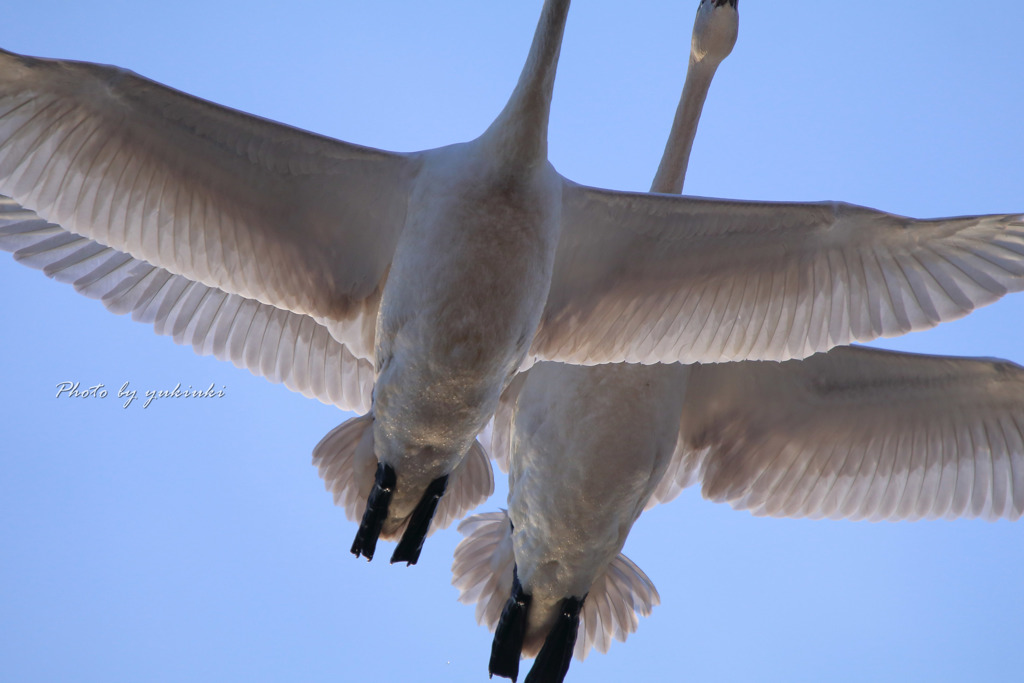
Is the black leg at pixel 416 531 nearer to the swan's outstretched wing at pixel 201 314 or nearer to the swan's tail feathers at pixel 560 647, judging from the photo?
the swan's tail feathers at pixel 560 647

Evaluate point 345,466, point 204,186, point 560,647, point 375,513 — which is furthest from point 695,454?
point 204,186

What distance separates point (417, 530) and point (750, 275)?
2733 millimetres

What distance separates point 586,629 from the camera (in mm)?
9422

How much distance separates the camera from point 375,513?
7.37 m

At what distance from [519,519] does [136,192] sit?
11.2ft

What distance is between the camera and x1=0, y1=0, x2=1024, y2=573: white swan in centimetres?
656

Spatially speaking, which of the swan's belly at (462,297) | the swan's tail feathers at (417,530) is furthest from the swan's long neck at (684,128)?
the swan's tail feathers at (417,530)

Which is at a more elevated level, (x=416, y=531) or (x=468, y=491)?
(x=468, y=491)

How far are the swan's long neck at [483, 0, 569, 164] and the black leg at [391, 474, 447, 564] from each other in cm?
227

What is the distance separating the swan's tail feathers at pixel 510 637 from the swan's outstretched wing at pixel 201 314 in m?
1.88

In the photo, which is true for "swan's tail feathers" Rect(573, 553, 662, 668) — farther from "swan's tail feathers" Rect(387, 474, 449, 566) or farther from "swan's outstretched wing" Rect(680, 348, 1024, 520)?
"swan's tail feathers" Rect(387, 474, 449, 566)

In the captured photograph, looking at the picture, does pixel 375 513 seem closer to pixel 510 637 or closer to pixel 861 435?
pixel 510 637

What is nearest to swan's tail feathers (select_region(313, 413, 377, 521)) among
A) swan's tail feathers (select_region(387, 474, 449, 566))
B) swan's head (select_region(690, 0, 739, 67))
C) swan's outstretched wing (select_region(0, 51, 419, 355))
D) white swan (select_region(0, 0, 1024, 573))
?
white swan (select_region(0, 0, 1024, 573))

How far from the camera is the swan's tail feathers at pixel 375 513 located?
7.30m
